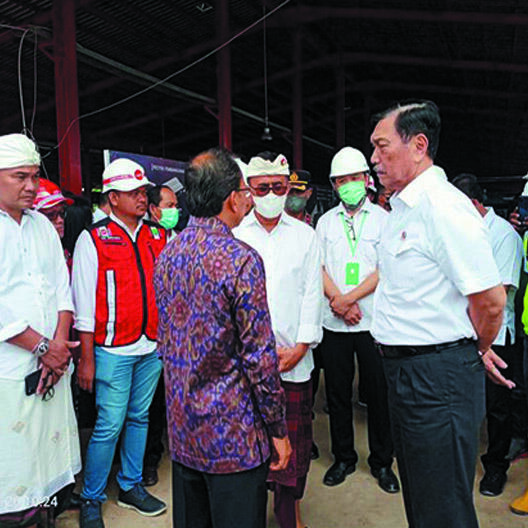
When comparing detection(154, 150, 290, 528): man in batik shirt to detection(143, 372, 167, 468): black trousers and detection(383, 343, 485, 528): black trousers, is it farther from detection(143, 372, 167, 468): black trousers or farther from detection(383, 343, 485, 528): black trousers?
detection(143, 372, 167, 468): black trousers

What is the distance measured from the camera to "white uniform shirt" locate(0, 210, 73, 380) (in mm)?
1914

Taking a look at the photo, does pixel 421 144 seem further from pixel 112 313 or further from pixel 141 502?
pixel 141 502

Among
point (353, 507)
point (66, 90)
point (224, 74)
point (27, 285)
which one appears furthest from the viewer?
point (224, 74)

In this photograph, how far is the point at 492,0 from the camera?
605cm

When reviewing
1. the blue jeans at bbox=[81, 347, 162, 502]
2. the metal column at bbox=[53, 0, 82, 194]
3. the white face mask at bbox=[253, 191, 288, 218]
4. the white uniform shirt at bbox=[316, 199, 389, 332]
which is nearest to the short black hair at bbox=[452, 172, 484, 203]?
the white uniform shirt at bbox=[316, 199, 389, 332]

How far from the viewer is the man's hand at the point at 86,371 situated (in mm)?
2334

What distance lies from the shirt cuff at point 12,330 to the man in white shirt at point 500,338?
2125 millimetres

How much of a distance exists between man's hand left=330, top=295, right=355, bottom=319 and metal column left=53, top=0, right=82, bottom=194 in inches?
128

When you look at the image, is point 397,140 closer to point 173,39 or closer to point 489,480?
point 489,480

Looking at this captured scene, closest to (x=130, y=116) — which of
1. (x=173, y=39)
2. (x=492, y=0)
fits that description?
(x=173, y=39)

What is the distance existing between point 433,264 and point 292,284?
765 mm

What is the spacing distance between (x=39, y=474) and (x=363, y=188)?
2007 mm

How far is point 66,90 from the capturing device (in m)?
5.00

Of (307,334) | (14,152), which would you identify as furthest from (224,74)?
(307,334)
